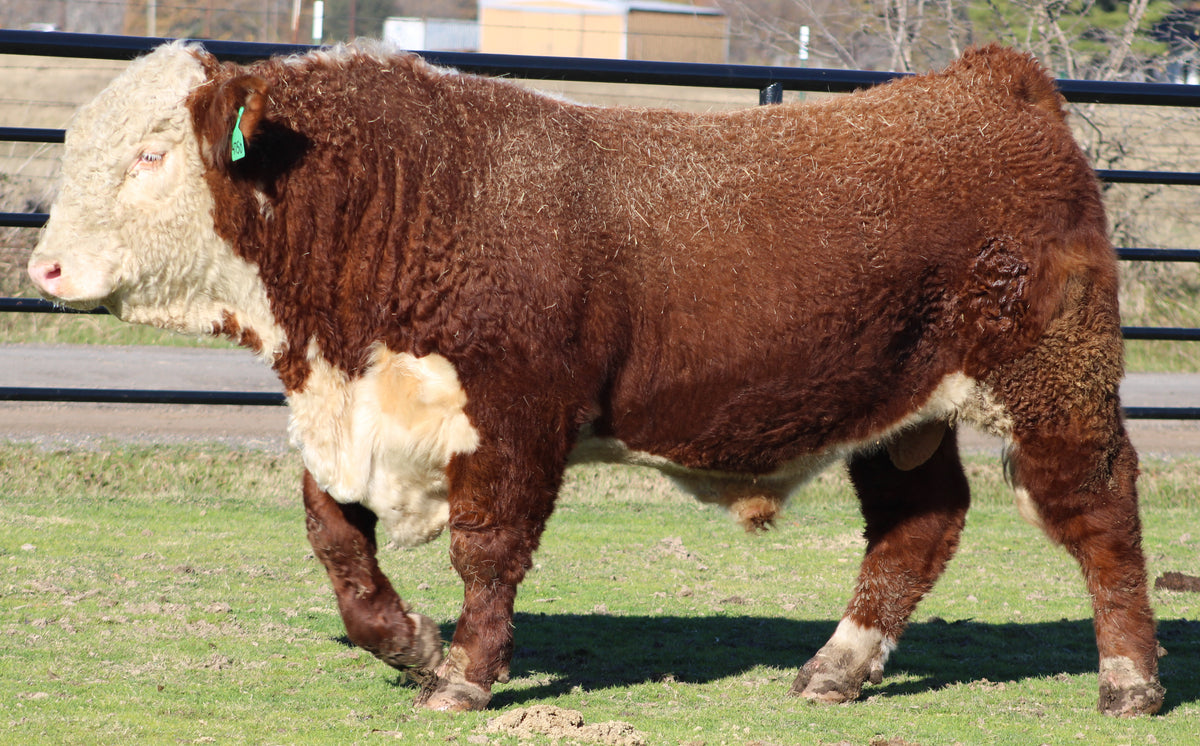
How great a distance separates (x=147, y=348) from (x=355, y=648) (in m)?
8.61

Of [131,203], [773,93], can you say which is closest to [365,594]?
[131,203]

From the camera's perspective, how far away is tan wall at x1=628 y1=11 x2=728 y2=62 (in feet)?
79.5

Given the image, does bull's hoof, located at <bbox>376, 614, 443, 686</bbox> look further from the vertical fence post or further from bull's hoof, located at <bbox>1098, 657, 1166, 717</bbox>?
the vertical fence post

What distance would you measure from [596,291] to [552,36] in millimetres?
23666

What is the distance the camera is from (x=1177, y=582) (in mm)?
5461

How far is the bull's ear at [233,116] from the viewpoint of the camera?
10.9 ft

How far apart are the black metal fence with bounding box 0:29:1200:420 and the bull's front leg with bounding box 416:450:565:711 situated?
2702mm

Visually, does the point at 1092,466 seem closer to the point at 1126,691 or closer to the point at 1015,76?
the point at 1126,691

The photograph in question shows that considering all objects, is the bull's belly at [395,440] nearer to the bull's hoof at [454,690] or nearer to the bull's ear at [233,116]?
the bull's hoof at [454,690]

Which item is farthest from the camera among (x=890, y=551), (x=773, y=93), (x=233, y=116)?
(x=773, y=93)

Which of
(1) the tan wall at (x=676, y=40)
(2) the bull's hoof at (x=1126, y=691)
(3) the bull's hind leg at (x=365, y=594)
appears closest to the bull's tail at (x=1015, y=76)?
(2) the bull's hoof at (x=1126, y=691)

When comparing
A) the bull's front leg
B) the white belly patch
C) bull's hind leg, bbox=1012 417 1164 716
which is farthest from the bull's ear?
bull's hind leg, bbox=1012 417 1164 716

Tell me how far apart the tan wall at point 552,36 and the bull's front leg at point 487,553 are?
20857 mm

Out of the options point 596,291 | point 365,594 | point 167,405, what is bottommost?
point 167,405
